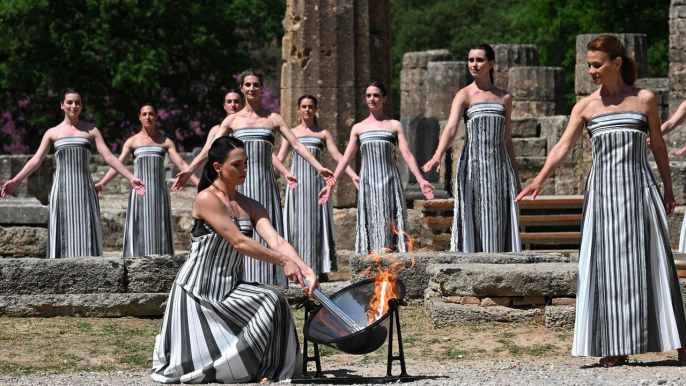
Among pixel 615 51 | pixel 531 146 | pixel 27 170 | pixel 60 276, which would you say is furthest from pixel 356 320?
pixel 531 146

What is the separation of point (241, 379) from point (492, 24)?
42.6m

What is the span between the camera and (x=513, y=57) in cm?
2845

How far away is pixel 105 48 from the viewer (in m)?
30.9

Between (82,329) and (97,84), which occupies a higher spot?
(97,84)

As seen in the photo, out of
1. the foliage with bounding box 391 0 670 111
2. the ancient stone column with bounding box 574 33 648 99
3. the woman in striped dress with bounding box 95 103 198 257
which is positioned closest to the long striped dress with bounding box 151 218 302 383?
the woman in striped dress with bounding box 95 103 198 257

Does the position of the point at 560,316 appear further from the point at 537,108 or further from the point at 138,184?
the point at 537,108

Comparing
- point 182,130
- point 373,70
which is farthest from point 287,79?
point 182,130

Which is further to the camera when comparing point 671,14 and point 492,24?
point 492,24

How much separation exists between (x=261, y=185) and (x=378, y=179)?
1.61 m

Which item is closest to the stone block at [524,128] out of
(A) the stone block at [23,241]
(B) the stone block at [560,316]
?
(A) the stone block at [23,241]

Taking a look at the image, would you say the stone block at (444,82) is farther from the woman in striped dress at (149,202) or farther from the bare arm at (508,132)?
the bare arm at (508,132)

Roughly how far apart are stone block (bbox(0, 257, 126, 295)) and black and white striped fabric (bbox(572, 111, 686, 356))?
13.5ft

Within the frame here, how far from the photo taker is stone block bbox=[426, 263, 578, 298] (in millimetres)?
9125

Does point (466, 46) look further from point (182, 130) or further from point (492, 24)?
point (182, 130)
